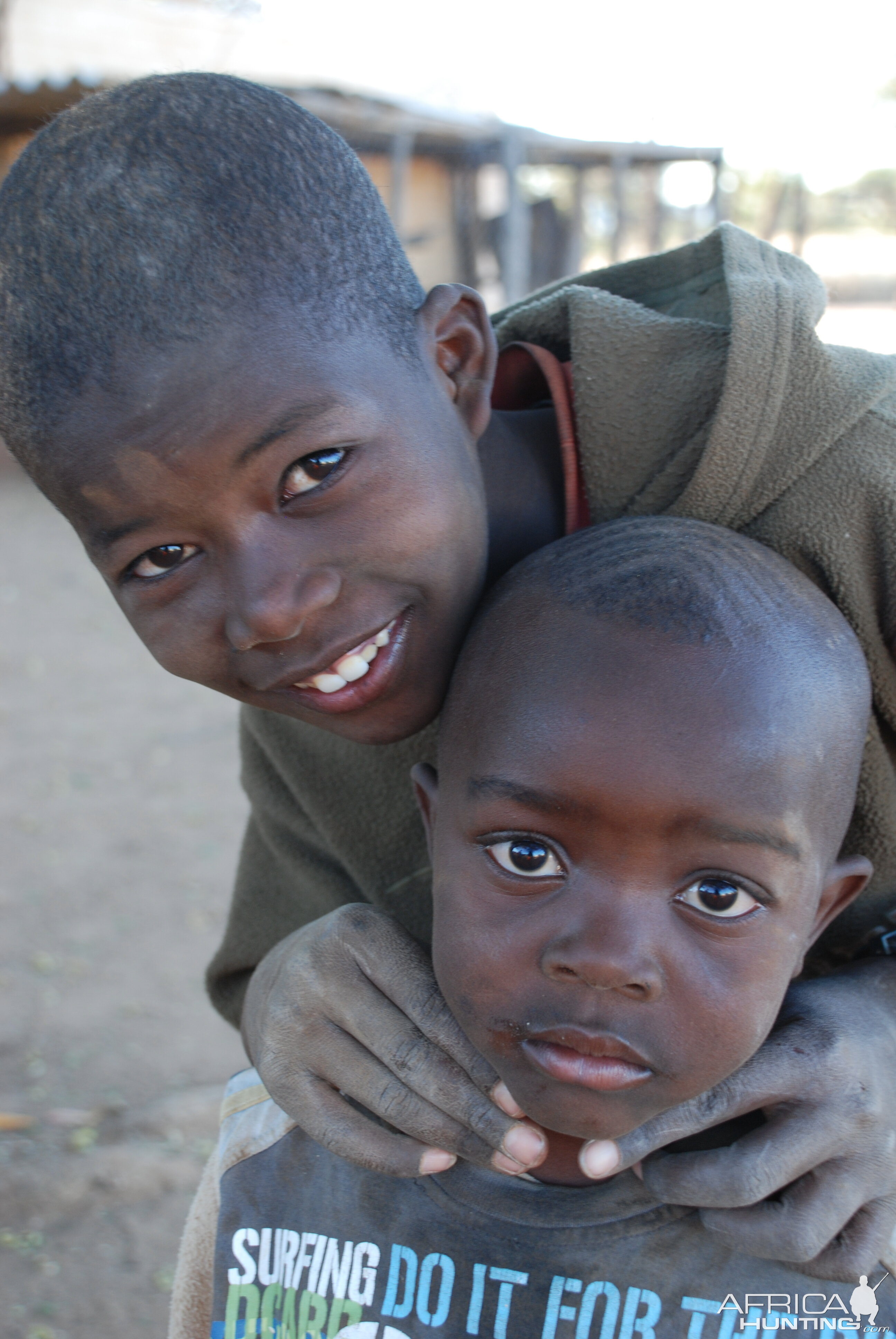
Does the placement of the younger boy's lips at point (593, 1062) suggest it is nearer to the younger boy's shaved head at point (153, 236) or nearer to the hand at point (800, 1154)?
the hand at point (800, 1154)

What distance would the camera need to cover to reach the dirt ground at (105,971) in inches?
92.4

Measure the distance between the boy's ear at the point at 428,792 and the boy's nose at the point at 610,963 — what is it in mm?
244

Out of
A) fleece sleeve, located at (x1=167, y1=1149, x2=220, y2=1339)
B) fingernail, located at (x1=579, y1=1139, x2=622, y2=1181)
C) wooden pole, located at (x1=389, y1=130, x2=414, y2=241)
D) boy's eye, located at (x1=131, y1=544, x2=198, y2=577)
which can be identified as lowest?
wooden pole, located at (x1=389, y1=130, x2=414, y2=241)

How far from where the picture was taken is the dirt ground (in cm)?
235

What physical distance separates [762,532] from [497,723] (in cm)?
41

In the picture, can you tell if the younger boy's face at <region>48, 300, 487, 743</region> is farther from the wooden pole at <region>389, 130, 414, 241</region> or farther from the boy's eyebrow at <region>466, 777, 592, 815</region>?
the wooden pole at <region>389, 130, 414, 241</region>

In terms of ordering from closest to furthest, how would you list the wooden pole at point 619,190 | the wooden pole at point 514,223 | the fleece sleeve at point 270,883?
the fleece sleeve at point 270,883
the wooden pole at point 514,223
the wooden pole at point 619,190

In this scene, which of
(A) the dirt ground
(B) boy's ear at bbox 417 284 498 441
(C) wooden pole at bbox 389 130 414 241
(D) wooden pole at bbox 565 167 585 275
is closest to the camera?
(B) boy's ear at bbox 417 284 498 441

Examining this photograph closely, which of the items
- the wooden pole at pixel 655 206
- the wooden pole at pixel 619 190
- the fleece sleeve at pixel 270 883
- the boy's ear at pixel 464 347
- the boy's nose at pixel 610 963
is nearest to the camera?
the boy's nose at pixel 610 963

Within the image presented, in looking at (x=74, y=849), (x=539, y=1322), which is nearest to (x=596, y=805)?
(x=539, y=1322)

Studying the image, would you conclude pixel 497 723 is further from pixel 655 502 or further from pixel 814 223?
pixel 814 223

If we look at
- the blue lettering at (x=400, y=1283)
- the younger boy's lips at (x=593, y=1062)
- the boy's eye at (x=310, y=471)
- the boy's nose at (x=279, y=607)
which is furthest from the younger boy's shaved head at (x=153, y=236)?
the blue lettering at (x=400, y=1283)

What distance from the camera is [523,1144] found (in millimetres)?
1145

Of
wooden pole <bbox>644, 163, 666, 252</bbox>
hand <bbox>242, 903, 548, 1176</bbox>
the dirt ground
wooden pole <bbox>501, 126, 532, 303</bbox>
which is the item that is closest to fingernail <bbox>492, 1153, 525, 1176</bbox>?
hand <bbox>242, 903, 548, 1176</bbox>
